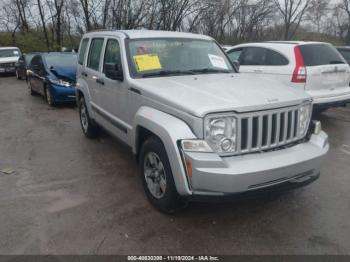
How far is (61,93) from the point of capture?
9445mm

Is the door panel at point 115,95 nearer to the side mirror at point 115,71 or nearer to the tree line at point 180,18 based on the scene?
the side mirror at point 115,71

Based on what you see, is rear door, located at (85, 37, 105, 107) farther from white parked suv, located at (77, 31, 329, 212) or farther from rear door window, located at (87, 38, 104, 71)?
white parked suv, located at (77, 31, 329, 212)

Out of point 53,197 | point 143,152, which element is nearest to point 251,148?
point 143,152

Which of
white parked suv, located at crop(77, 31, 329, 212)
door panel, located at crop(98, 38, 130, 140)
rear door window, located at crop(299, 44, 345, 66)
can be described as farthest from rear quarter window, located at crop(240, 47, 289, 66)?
door panel, located at crop(98, 38, 130, 140)

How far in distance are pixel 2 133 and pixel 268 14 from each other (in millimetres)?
29094

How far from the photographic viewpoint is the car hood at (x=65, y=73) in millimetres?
9552

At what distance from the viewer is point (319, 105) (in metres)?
6.51

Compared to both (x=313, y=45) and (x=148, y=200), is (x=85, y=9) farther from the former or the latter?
(x=148, y=200)

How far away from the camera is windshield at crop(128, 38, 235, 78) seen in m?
4.21

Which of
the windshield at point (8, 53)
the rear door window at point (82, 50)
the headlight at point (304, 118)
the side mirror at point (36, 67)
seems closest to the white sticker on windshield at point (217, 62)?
the headlight at point (304, 118)

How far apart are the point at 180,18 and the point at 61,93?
16.3m

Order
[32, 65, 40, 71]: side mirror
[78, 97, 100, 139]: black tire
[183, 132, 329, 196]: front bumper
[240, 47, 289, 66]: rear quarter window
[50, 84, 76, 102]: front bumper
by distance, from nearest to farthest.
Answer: [183, 132, 329, 196]: front bumper → [78, 97, 100, 139]: black tire → [240, 47, 289, 66]: rear quarter window → [50, 84, 76, 102]: front bumper → [32, 65, 40, 71]: side mirror

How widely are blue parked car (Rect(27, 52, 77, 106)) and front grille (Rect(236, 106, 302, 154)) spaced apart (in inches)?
294

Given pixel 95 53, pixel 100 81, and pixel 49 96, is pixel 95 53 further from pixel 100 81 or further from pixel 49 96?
pixel 49 96
